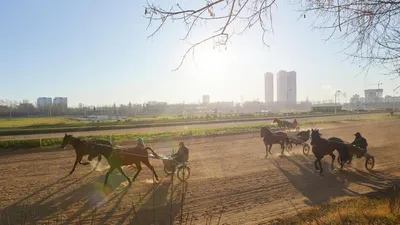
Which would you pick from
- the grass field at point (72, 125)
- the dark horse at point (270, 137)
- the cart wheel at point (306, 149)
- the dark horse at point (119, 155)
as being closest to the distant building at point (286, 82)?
the grass field at point (72, 125)

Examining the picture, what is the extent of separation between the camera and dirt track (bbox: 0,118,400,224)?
763 centimetres

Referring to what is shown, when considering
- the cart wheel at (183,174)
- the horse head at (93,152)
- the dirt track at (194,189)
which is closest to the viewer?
the dirt track at (194,189)

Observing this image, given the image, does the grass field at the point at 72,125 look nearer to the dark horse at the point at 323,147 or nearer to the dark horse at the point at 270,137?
the dark horse at the point at 270,137

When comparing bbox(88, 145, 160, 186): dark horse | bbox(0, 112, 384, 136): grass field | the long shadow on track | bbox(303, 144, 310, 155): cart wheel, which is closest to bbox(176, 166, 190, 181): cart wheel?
bbox(88, 145, 160, 186): dark horse

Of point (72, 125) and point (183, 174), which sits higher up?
point (72, 125)

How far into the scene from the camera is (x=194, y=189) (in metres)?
9.72

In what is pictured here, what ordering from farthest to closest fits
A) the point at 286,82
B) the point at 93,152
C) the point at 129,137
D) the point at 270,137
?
the point at 286,82, the point at 129,137, the point at 270,137, the point at 93,152

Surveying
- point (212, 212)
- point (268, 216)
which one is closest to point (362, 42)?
point (268, 216)

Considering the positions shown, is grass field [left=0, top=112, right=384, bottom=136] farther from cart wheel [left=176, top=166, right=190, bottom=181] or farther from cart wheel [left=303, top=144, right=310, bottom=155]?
cart wheel [left=176, top=166, right=190, bottom=181]

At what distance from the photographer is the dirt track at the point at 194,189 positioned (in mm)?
7629

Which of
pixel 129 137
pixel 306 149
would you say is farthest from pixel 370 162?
pixel 129 137

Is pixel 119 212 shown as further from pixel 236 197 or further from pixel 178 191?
pixel 236 197

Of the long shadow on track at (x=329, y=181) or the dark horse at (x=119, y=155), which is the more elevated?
the dark horse at (x=119, y=155)

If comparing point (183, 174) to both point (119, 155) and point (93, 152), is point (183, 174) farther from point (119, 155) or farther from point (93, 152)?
point (93, 152)
